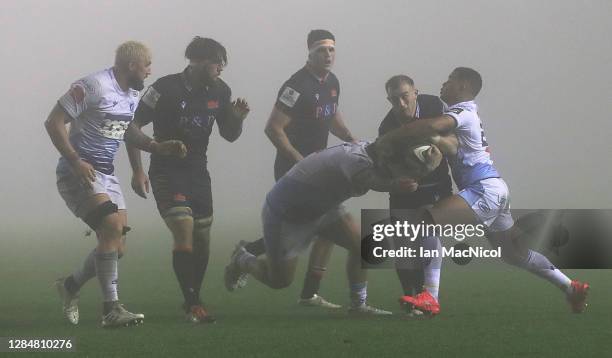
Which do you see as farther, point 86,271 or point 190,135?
point 86,271

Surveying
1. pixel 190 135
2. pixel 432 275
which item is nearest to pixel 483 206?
pixel 432 275

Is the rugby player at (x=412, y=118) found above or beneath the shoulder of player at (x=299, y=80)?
beneath

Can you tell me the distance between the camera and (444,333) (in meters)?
6.44

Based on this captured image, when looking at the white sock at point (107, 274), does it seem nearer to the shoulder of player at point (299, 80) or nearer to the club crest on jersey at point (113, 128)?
the club crest on jersey at point (113, 128)

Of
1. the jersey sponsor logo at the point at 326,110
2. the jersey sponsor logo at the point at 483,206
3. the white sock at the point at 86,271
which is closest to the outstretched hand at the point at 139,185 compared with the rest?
the white sock at the point at 86,271

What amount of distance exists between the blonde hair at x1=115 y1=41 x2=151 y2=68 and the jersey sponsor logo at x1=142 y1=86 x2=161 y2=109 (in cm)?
24

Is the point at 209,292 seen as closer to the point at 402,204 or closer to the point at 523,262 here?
the point at 402,204

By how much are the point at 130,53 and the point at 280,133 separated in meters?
1.29

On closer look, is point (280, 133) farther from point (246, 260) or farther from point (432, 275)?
point (432, 275)

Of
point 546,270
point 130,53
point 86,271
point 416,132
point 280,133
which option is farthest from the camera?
point 280,133

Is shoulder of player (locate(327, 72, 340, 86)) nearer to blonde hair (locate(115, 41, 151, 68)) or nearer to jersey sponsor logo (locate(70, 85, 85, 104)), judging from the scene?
blonde hair (locate(115, 41, 151, 68))

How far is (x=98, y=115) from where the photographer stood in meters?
7.05

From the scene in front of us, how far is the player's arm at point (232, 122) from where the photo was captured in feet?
23.2

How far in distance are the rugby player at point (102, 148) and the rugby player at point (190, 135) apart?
189mm
